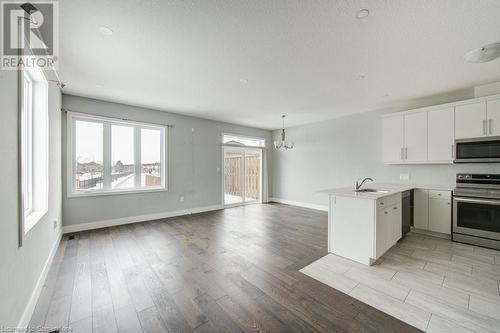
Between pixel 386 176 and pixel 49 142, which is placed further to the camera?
pixel 386 176

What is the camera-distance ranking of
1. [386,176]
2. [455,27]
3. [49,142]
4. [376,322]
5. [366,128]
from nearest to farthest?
[376,322], [455,27], [49,142], [386,176], [366,128]

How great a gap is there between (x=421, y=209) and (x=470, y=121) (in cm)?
175

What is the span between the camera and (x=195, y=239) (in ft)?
11.9

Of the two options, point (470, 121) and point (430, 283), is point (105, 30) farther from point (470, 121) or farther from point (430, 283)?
point (470, 121)

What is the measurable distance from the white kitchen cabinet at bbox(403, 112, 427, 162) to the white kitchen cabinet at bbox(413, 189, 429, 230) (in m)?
0.70

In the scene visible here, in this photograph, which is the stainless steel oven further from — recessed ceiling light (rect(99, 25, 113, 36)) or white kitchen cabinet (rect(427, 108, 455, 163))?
recessed ceiling light (rect(99, 25, 113, 36))

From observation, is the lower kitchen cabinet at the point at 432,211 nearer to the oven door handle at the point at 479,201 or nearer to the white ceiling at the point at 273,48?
the oven door handle at the point at 479,201

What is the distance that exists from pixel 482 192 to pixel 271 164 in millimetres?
5408

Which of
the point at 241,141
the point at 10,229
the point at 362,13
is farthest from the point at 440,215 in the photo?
the point at 10,229

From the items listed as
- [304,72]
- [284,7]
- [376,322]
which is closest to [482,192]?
[376,322]

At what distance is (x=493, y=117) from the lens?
3270mm

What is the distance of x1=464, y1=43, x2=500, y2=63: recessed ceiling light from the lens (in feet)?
7.53

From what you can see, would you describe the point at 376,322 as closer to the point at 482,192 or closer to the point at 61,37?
Result: the point at 482,192

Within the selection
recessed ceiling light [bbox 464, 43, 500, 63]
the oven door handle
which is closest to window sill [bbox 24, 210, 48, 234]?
recessed ceiling light [bbox 464, 43, 500, 63]
